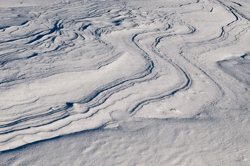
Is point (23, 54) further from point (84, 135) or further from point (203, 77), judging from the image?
point (203, 77)

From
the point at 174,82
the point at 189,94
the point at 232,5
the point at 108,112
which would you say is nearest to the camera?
the point at 108,112

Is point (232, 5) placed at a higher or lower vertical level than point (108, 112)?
higher

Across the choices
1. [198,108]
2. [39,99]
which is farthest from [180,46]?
[39,99]

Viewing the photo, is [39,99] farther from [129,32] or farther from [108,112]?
[129,32]

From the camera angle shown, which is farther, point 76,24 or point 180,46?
point 76,24

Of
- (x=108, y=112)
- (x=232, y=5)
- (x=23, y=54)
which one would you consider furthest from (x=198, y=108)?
(x=232, y=5)

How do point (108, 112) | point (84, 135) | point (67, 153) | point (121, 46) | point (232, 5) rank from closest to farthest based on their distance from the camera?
1. point (67, 153)
2. point (84, 135)
3. point (108, 112)
4. point (121, 46)
5. point (232, 5)

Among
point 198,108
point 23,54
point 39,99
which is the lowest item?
point 198,108
